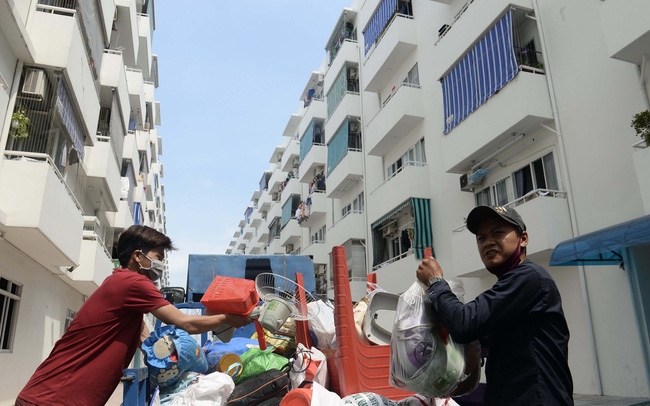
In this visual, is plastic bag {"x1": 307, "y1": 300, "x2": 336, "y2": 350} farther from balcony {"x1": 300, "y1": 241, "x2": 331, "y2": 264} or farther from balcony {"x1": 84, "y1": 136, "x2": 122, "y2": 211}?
balcony {"x1": 300, "y1": 241, "x2": 331, "y2": 264}

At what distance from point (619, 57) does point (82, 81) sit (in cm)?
1112

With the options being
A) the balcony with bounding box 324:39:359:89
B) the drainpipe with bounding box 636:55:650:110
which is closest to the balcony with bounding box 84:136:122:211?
the balcony with bounding box 324:39:359:89

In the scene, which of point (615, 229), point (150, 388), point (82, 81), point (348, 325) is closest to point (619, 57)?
point (615, 229)

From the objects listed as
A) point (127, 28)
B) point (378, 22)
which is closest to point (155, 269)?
point (127, 28)

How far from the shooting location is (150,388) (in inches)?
142

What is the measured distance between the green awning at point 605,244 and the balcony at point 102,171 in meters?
13.1

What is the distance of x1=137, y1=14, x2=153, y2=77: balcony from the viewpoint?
68.9 feet

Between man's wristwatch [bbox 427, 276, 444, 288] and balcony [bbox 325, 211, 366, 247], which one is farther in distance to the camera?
balcony [bbox 325, 211, 366, 247]

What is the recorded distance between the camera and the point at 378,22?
19031 mm

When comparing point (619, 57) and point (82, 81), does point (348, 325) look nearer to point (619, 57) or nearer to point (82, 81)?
point (619, 57)

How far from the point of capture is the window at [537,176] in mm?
10436

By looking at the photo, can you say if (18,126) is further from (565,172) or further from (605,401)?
(605,401)

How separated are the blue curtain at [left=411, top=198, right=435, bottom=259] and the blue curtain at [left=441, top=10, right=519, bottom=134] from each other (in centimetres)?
279

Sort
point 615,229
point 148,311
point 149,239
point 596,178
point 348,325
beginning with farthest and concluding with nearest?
point 596,178
point 615,229
point 348,325
point 149,239
point 148,311
